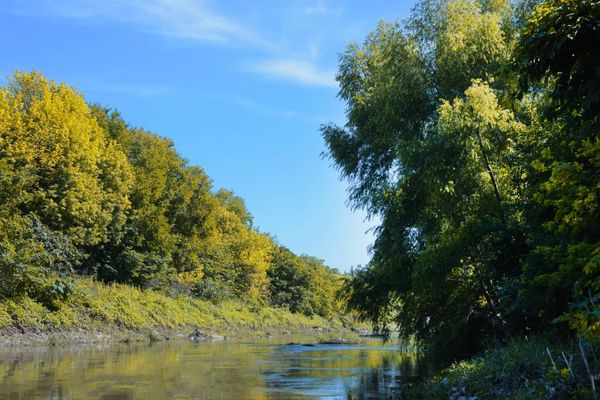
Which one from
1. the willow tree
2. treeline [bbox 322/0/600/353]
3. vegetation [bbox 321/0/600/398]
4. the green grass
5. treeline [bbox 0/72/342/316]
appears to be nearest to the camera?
vegetation [bbox 321/0/600/398]

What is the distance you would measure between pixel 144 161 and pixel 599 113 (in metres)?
44.0

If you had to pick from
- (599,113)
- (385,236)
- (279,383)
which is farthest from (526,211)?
(279,383)

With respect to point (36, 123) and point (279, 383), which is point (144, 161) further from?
point (279, 383)

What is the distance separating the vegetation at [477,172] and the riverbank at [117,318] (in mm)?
15715

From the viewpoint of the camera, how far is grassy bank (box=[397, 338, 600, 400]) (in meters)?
7.53

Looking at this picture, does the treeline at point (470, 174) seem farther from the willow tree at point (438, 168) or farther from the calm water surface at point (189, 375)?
the calm water surface at point (189, 375)

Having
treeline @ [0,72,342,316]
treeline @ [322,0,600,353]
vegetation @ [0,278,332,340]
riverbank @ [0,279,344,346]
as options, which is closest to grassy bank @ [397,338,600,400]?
treeline @ [322,0,600,353]

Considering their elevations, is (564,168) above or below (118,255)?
below

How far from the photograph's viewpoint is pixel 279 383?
1631 centimetres

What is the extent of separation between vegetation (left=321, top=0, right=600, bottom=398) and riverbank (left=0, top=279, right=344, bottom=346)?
15.7 meters

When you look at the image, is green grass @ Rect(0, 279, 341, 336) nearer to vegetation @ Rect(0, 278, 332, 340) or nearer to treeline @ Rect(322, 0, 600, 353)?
vegetation @ Rect(0, 278, 332, 340)

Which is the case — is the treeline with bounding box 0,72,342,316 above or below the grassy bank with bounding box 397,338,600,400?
above

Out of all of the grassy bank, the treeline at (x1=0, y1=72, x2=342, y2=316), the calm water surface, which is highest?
the treeline at (x1=0, y1=72, x2=342, y2=316)

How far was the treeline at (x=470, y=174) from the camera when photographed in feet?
30.5
